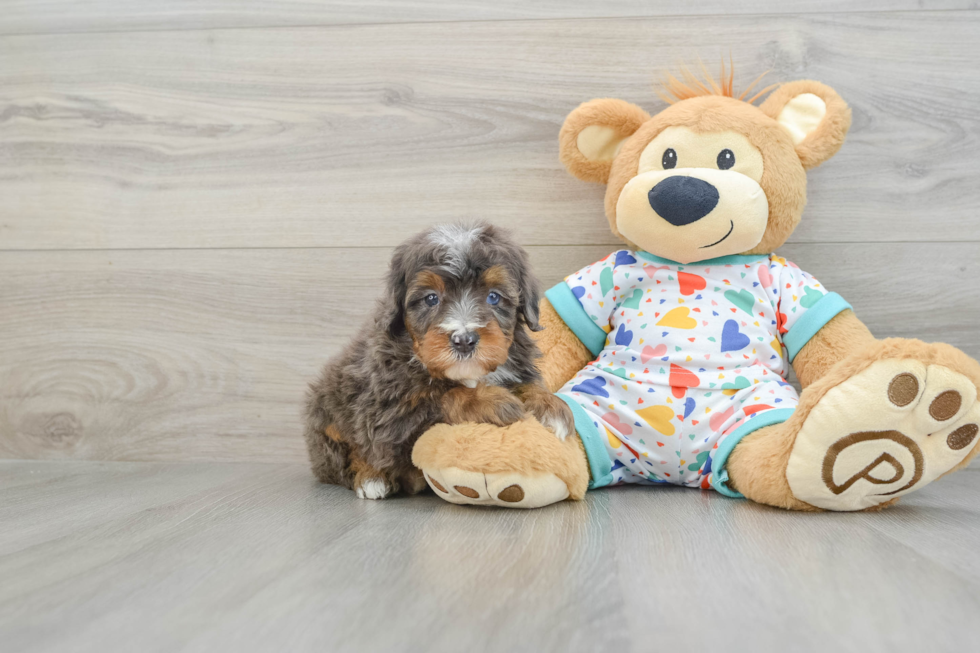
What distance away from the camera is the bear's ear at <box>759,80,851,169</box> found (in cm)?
174

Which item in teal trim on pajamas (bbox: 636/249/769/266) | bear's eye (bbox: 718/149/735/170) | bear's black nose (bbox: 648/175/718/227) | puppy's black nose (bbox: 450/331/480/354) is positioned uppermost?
bear's eye (bbox: 718/149/735/170)

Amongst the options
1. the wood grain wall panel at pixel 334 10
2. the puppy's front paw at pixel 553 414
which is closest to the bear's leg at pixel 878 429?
the puppy's front paw at pixel 553 414

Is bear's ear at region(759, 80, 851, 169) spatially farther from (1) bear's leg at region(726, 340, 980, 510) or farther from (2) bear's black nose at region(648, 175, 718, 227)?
(1) bear's leg at region(726, 340, 980, 510)

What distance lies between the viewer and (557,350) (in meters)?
1.82

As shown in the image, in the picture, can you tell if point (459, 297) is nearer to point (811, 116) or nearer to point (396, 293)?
point (396, 293)

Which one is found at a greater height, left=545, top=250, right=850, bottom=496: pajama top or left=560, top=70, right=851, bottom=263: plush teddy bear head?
left=560, top=70, right=851, bottom=263: plush teddy bear head

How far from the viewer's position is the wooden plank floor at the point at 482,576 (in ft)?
2.80

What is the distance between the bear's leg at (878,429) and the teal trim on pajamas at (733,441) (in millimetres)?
99

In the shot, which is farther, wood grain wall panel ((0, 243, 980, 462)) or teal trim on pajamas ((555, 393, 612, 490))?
wood grain wall panel ((0, 243, 980, 462))

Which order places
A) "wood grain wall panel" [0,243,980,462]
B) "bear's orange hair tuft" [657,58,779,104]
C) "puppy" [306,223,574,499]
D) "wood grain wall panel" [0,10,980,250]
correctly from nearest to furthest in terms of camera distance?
"puppy" [306,223,574,499] → "bear's orange hair tuft" [657,58,779,104] → "wood grain wall panel" [0,10,980,250] → "wood grain wall panel" [0,243,980,462]

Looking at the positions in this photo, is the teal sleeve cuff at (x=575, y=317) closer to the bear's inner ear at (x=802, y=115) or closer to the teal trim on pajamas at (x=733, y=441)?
the teal trim on pajamas at (x=733, y=441)

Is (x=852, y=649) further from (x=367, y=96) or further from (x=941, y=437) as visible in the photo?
(x=367, y=96)

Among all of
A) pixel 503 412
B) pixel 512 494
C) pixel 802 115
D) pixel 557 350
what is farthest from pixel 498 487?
pixel 802 115

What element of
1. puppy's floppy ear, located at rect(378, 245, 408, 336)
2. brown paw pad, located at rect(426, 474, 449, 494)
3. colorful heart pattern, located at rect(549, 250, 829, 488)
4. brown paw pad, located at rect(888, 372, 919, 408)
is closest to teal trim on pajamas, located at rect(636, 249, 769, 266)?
colorful heart pattern, located at rect(549, 250, 829, 488)
